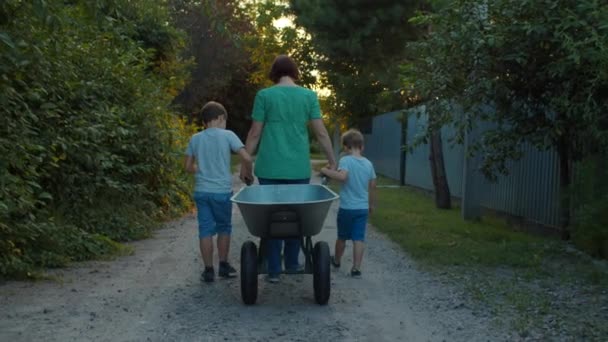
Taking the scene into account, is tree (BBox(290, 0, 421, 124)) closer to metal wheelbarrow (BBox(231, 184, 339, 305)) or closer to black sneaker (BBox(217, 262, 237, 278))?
black sneaker (BBox(217, 262, 237, 278))

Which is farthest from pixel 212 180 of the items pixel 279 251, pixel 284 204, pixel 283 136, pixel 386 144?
pixel 386 144

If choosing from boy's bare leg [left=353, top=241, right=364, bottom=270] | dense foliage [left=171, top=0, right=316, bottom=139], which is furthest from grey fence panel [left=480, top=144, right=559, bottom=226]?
dense foliage [left=171, top=0, right=316, bottom=139]

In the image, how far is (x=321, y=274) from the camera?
6379mm

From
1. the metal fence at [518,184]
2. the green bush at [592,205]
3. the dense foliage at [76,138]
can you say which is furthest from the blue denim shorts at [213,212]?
the green bush at [592,205]

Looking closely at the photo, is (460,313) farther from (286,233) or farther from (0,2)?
(0,2)

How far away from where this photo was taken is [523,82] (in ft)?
30.1

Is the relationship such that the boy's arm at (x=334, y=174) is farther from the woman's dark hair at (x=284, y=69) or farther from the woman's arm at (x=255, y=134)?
the woman's dark hair at (x=284, y=69)

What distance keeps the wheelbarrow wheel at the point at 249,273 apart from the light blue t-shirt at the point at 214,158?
1031 mm

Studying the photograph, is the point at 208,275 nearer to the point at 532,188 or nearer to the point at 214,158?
the point at 214,158

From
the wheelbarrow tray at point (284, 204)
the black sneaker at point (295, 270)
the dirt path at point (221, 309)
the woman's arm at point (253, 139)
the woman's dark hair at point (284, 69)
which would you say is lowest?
the dirt path at point (221, 309)

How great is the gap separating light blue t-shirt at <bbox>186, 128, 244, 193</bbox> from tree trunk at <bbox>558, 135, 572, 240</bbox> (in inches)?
164

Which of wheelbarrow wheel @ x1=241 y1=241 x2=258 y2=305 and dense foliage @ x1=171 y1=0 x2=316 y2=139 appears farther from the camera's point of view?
dense foliage @ x1=171 y1=0 x2=316 y2=139

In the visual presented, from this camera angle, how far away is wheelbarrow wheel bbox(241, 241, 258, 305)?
6.36 m

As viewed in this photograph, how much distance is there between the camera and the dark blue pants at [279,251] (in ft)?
22.4
